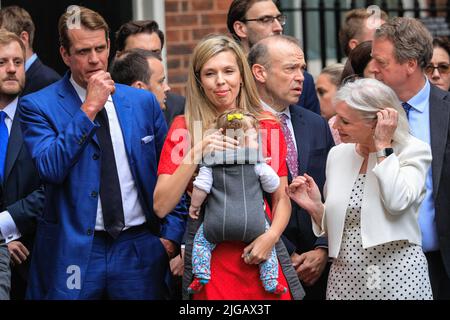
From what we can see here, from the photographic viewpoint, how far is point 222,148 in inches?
210

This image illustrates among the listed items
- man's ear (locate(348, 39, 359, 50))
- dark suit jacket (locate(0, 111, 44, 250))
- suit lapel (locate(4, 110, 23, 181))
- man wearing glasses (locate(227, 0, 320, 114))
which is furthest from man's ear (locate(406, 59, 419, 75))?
suit lapel (locate(4, 110, 23, 181))

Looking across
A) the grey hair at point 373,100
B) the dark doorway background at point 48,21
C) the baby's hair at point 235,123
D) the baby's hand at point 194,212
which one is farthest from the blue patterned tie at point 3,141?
the dark doorway background at point 48,21

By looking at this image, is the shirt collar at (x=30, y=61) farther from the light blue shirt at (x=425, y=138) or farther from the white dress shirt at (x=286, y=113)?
the light blue shirt at (x=425, y=138)

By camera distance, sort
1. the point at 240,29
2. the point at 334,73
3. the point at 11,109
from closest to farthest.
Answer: the point at 11,109 → the point at 240,29 → the point at 334,73

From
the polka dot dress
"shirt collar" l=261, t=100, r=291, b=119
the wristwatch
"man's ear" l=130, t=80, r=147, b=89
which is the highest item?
"man's ear" l=130, t=80, r=147, b=89

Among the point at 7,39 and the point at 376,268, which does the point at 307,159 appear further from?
the point at 7,39

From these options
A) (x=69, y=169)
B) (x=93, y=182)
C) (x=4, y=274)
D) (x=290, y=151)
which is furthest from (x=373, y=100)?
(x=4, y=274)

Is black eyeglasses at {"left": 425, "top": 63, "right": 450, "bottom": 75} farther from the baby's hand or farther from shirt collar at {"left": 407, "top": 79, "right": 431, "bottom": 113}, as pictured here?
the baby's hand

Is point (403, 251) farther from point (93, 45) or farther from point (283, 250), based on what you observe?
point (93, 45)

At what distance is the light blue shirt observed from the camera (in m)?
5.90

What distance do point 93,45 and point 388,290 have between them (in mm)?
2091

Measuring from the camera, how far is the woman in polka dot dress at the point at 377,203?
5.50m

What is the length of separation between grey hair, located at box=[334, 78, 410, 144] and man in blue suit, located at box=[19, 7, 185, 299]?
1131mm

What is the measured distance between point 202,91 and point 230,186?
69 cm
